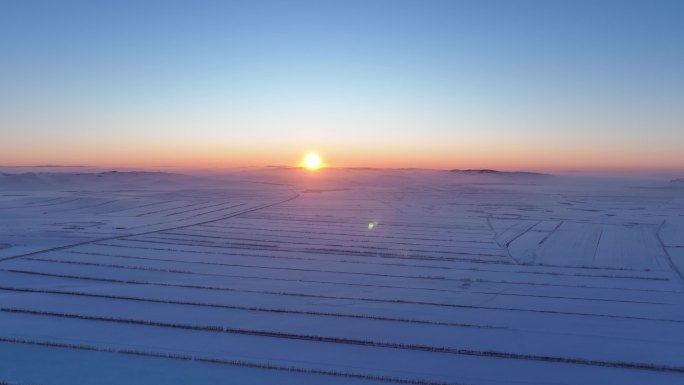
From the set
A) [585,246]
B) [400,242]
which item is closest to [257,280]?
[400,242]

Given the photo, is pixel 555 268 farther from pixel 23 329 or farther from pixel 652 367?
pixel 23 329

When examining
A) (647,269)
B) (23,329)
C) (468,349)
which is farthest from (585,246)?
(23,329)

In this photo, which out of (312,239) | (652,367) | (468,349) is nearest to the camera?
(652,367)

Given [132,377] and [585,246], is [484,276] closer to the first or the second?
[585,246]

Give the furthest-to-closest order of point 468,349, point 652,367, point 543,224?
point 543,224 < point 468,349 < point 652,367

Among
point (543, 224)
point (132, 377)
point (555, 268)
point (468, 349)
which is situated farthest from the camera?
point (543, 224)

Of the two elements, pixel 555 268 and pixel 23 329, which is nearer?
pixel 23 329
